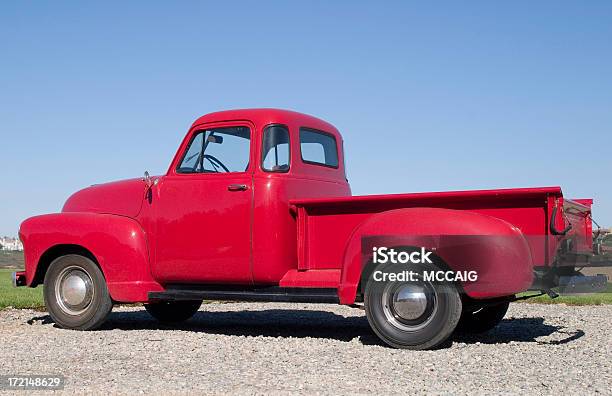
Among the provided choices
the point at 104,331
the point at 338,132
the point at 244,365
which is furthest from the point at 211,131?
the point at 244,365

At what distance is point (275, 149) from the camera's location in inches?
299

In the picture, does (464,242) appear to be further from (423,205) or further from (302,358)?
(302,358)

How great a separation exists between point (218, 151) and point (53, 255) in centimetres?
236

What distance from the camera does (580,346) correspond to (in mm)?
6805

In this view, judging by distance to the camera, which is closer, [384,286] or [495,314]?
[384,286]

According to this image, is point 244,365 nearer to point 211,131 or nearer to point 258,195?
point 258,195

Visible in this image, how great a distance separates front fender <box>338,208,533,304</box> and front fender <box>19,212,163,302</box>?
8.27ft

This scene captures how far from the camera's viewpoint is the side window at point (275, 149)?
7477mm

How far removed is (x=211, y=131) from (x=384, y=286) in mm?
2583

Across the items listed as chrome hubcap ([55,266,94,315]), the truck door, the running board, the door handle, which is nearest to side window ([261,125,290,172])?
the truck door

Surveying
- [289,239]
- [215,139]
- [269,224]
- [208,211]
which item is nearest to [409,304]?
[289,239]

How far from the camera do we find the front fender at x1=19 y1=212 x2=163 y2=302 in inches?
313

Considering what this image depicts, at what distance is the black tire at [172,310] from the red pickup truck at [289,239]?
0.04 ft

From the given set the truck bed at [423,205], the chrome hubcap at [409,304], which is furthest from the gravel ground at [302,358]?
the truck bed at [423,205]
